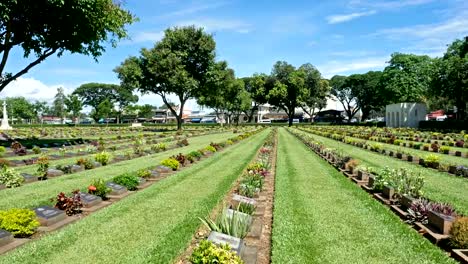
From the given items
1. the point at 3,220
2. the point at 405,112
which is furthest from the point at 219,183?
the point at 405,112

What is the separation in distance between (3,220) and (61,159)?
48.5 ft

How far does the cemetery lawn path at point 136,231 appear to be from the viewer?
23.5 feet

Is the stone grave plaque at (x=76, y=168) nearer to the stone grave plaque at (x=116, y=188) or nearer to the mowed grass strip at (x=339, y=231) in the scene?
the stone grave plaque at (x=116, y=188)

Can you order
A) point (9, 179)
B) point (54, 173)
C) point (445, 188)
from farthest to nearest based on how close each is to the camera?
point (54, 173)
point (9, 179)
point (445, 188)

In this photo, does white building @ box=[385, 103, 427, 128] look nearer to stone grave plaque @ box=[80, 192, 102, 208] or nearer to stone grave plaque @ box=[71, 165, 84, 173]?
stone grave plaque @ box=[71, 165, 84, 173]

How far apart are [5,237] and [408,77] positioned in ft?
265

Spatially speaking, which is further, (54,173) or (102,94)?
(102,94)

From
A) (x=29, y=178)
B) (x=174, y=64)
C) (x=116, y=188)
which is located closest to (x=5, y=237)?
(x=116, y=188)

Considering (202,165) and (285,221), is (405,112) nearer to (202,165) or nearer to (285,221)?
(202,165)

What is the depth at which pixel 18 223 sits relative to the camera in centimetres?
835

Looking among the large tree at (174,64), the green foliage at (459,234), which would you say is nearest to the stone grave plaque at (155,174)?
the green foliage at (459,234)

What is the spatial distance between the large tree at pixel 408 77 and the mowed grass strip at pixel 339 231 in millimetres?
71742

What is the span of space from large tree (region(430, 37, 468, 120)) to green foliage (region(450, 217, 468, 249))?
54657mm

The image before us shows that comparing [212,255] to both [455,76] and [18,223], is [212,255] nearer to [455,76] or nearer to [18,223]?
[18,223]
